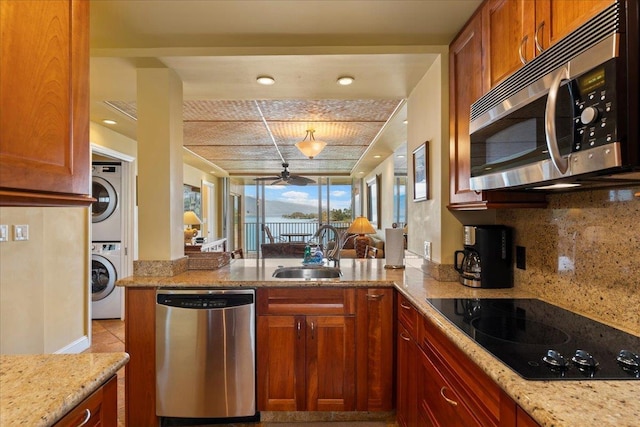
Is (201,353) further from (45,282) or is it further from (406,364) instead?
(45,282)

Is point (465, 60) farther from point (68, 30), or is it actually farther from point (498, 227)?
point (68, 30)

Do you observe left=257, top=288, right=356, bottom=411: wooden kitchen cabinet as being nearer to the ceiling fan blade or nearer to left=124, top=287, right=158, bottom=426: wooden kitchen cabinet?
left=124, top=287, right=158, bottom=426: wooden kitchen cabinet

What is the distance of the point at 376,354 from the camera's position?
2.15 meters

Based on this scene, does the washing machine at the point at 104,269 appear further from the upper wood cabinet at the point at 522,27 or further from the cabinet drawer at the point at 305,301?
the upper wood cabinet at the point at 522,27

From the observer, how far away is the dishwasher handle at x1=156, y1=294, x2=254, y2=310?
6.81ft

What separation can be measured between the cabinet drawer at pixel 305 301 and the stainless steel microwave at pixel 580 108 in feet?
4.00

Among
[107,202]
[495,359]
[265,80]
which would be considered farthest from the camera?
[107,202]

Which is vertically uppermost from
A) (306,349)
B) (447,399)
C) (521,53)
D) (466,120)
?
(521,53)

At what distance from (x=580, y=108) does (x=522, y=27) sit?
64cm

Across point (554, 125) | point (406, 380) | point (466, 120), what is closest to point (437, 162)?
point (466, 120)

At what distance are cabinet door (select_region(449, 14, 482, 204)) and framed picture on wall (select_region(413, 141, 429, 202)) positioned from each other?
29 centimetres

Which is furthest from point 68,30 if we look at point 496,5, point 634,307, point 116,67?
point 634,307

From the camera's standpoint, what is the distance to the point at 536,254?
5.78 feet

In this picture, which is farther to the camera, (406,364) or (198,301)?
(198,301)
